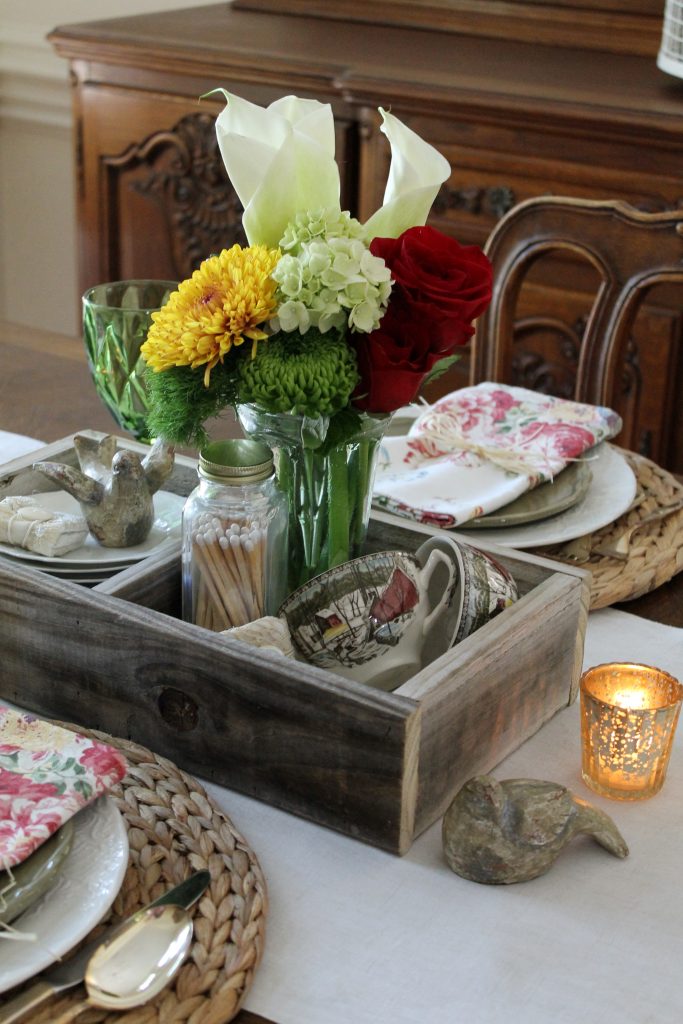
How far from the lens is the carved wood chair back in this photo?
1.42 m

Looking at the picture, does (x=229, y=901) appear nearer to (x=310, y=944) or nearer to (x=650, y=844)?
(x=310, y=944)

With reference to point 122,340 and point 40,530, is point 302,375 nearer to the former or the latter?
point 40,530

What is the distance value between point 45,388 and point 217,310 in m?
0.71

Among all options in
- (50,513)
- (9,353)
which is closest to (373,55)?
(9,353)

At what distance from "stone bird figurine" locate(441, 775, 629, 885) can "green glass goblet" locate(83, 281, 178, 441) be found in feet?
1.76

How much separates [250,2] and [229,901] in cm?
224

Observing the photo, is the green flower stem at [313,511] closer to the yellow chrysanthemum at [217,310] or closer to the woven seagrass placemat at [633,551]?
the yellow chrysanthemum at [217,310]

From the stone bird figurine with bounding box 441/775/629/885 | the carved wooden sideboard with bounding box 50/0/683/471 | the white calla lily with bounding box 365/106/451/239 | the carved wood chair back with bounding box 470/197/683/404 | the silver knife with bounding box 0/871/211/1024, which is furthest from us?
the carved wooden sideboard with bounding box 50/0/683/471

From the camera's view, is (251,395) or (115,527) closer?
(251,395)

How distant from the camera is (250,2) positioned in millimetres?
2551

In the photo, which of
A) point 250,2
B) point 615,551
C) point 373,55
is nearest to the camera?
point 615,551

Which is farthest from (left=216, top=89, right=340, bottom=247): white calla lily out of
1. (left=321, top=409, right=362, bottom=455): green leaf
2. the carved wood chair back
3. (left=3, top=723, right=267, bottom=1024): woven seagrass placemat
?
the carved wood chair back

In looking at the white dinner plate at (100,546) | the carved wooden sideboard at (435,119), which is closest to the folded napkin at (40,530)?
the white dinner plate at (100,546)

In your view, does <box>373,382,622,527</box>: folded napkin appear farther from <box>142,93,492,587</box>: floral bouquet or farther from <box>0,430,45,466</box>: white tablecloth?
<box>0,430,45,466</box>: white tablecloth
